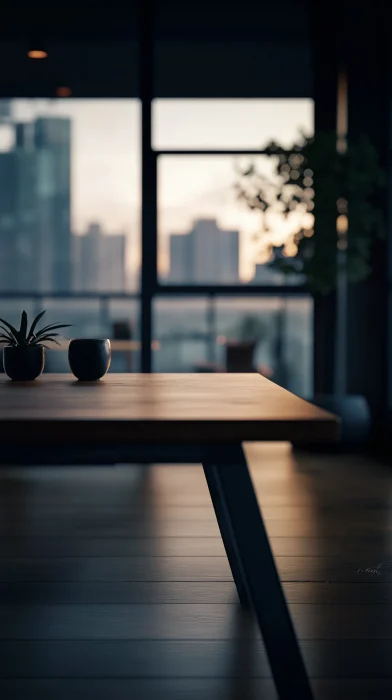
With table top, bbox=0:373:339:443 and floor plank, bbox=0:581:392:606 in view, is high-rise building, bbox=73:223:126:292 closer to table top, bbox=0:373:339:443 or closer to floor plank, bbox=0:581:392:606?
floor plank, bbox=0:581:392:606

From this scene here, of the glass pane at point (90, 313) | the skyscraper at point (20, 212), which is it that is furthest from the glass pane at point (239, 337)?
the skyscraper at point (20, 212)

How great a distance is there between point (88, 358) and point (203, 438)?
83 cm

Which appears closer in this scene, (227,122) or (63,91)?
(227,122)

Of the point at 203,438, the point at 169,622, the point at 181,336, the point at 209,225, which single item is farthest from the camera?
the point at 181,336

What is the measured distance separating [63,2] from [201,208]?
1.57 m

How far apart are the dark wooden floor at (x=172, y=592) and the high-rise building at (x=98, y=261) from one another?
3.94 metres

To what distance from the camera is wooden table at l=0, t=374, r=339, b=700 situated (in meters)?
1.33

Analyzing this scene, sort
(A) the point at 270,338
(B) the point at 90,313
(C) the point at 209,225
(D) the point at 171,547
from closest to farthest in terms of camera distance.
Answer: (D) the point at 171,547
(C) the point at 209,225
(A) the point at 270,338
(B) the point at 90,313

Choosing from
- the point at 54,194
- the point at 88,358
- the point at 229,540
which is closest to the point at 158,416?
the point at 88,358

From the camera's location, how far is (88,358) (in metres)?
2.10

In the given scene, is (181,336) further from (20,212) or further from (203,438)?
(203,438)

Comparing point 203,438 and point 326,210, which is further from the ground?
point 326,210

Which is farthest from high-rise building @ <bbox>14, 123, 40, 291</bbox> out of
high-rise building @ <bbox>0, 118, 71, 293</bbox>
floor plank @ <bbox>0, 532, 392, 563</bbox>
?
floor plank @ <bbox>0, 532, 392, 563</bbox>

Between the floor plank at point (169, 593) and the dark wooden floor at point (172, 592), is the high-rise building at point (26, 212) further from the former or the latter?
the floor plank at point (169, 593)
